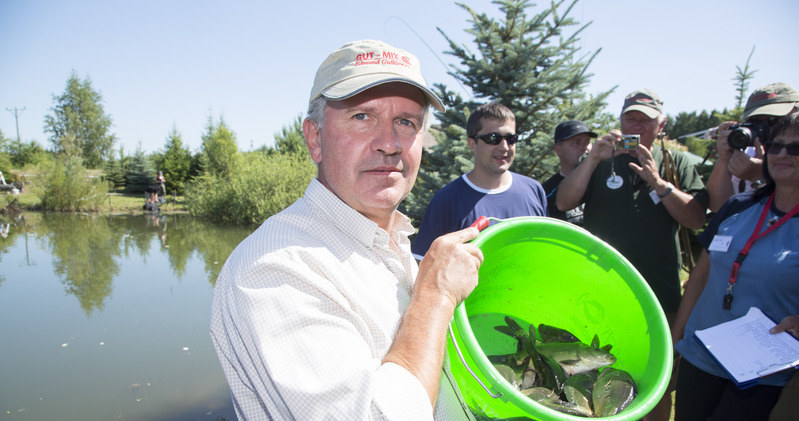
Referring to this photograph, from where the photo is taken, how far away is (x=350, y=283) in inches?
41.7

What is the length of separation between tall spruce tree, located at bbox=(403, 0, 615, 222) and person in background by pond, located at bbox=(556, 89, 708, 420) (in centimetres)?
299

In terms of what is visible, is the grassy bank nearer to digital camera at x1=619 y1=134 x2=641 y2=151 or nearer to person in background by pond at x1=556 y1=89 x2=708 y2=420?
person in background by pond at x1=556 y1=89 x2=708 y2=420

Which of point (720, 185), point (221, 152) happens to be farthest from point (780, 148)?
point (221, 152)

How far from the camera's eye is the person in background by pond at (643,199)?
108 inches

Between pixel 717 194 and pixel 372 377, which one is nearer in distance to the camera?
pixel 372 377

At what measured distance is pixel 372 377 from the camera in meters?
0.85

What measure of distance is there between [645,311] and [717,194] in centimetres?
197

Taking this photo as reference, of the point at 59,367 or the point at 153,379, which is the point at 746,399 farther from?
the point at 59,367

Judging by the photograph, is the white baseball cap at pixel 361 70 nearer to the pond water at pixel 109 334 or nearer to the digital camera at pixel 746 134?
the digital camera at pixel 746 134

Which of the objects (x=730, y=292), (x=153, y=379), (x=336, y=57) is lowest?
(x=153, y=379)

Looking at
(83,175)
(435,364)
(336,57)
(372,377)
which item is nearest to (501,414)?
(435,364)

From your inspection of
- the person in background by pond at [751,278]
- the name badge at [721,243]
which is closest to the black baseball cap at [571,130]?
Result: the person in background by pond at [751,278]

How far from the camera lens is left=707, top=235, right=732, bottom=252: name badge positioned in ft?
6.88

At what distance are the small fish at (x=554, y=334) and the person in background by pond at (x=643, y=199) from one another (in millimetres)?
1559
